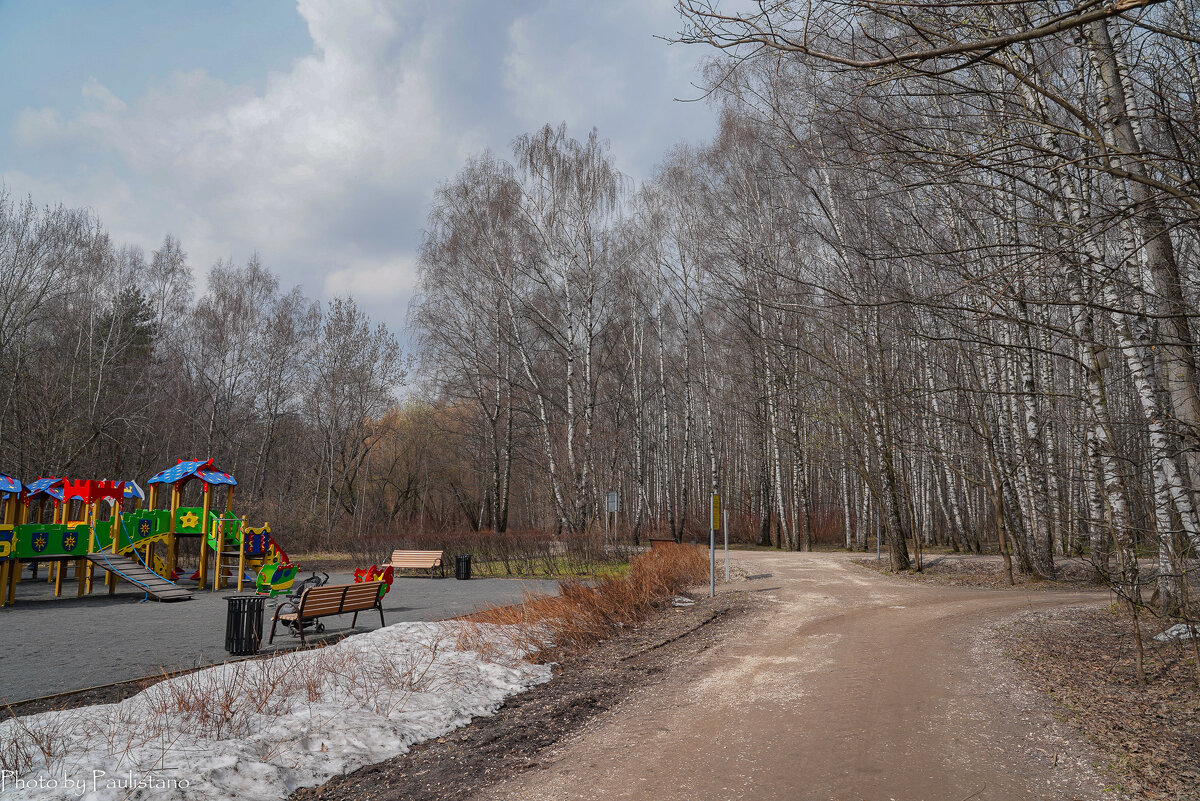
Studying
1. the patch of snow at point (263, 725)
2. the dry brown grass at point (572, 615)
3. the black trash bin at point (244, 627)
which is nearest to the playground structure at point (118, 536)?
the black trash bin at point (244, 627)

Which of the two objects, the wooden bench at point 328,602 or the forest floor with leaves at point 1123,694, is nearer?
the forest floor with leaves at point 1123,694

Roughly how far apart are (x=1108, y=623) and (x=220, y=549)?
17.8m

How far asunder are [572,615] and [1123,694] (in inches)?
223

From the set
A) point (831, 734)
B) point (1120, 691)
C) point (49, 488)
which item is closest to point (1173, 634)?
point (1120, 691)

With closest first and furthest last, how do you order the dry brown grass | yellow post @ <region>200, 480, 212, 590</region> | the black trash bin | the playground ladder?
1. the dry brown grass
2. the black trash bin
3. the playground ladder
4. yellow post @ <region>200, 480, 212, 590</region>

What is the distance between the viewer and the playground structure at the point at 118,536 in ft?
44.9

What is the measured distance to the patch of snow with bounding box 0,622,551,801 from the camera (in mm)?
3924

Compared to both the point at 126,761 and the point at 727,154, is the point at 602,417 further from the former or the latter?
the point at 126,761

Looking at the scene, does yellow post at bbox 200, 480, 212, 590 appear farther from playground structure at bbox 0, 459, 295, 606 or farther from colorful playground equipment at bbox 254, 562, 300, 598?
colorful playground equipment at bbox 254, 562, 300, 598

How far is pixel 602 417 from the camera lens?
30.0m

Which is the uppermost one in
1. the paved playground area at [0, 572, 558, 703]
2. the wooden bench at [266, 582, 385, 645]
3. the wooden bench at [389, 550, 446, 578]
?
the wooden bench at [266, 582, 385, 645]

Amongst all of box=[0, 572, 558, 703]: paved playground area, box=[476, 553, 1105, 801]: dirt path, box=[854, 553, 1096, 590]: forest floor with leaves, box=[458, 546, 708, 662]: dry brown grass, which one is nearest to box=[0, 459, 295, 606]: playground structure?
box=[0, 572, 558, 703]: paved playground area

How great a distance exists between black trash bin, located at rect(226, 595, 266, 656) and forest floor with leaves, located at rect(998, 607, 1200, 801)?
333 inches

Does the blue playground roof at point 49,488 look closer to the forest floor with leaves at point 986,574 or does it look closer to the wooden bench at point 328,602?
the wooden bench at point 328,602
